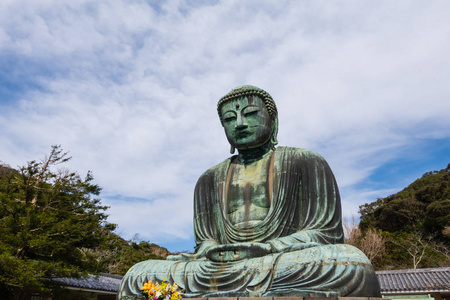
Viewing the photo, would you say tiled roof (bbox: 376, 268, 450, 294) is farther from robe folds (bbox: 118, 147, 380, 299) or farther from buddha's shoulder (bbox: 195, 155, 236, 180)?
buddha's shoulder (bbox: 195, 155, 236, 180)

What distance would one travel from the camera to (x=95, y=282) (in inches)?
693

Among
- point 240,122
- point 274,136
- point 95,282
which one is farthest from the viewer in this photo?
point 95,282

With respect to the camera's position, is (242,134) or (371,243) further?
(371,243)

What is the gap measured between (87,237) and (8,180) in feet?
11.2

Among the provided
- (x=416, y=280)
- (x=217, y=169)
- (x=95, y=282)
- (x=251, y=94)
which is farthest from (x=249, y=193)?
(x=95, y=282)

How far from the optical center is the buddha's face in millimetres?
6184

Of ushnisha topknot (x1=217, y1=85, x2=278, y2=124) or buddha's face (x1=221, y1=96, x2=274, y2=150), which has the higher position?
ushnisha topknot (x1=217, y1=85, x2=278, y2=124)

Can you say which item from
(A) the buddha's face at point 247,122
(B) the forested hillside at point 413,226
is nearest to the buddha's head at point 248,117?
(A) the buddha's face at point 247,122

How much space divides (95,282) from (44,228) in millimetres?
6337

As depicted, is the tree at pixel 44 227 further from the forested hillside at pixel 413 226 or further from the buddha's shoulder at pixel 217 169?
the forested hillside at pixel 413 226

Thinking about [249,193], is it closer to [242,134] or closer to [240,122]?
[242,134]

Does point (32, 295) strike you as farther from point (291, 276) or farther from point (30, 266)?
point (291, 276)

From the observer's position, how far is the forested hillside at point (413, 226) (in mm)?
27312

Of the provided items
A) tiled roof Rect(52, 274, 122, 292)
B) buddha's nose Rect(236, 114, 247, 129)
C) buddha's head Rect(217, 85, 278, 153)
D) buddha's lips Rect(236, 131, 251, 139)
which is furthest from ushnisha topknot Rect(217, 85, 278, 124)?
tiled roof Rect(52, 274, 122, 292)
